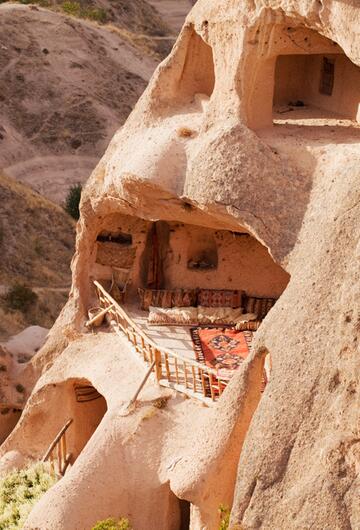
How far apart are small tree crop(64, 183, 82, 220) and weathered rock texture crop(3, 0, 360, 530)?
19.4m

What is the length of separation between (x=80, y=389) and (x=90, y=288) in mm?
2148

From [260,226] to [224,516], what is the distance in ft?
12.2

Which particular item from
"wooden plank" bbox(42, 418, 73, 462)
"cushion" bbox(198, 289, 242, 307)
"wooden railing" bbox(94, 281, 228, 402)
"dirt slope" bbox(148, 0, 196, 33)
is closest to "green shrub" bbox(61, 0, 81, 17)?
"dirt slope" bbox(148, 0, 196, 33)

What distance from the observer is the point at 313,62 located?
15.8 m

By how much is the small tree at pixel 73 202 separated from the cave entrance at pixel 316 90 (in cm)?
2058

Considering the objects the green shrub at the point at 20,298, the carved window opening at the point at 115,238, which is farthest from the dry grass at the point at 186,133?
the green shrub at the point at 20,298

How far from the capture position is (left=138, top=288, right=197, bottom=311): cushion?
17.2m

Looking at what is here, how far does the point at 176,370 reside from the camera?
1422cm

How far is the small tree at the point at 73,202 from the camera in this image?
36719 mm

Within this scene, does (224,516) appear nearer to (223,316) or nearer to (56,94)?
(223,316)

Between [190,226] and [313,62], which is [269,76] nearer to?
[313,62]

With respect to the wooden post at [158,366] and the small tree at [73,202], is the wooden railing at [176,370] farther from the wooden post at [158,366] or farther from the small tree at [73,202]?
the small tree at [73,202]

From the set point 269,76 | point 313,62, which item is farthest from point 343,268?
point 313,62

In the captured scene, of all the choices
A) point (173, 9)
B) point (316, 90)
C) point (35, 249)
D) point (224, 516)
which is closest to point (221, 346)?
point (224, 516)
